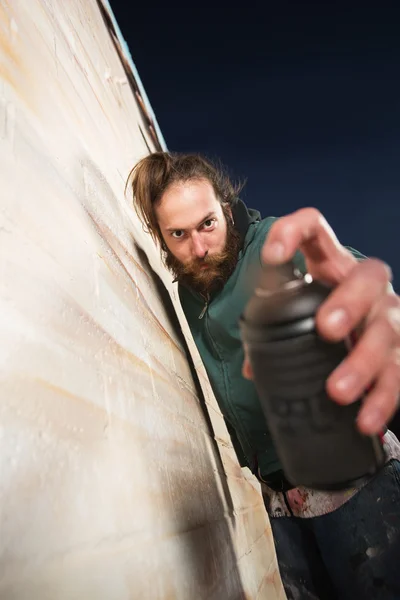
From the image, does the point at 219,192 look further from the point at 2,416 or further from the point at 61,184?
the point at 2,416

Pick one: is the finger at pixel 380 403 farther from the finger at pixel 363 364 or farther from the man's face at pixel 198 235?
the man's face at pixel 198 235

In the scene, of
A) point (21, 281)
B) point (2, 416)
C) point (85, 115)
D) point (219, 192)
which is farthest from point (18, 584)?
point (219, 192)

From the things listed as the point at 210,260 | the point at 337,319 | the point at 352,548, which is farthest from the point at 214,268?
the point at 352,548

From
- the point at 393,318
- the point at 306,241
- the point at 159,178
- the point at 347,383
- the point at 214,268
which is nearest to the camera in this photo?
the point at 347,383

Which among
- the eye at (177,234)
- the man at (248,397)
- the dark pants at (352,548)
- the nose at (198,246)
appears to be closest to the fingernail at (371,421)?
the man at (248,397)

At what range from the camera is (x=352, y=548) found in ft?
4.26

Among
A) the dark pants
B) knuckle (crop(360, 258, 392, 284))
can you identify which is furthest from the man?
knuckle (crop(360, 258, 392, 284))

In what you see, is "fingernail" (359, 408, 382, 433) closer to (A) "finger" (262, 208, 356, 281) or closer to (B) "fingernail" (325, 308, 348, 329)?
(B) "fingernail" (325, 308, 348, 329)

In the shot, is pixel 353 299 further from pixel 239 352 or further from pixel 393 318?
pixel 239 352

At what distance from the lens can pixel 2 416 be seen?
400 mm

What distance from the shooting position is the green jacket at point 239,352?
1.34 meters

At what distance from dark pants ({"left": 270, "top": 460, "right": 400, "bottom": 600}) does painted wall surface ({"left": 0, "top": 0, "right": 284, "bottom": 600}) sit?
0.23 m

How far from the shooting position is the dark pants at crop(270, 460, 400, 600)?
124cm

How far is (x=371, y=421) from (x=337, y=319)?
175 mm
